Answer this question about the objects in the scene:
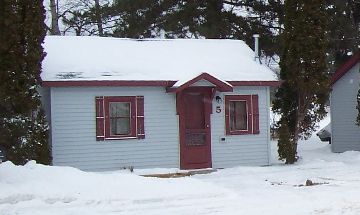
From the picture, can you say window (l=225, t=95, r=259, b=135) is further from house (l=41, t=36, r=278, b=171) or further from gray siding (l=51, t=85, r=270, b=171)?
gray siding (l=51, t=85, r=270, b=171)

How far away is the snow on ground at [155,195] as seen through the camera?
376 inches

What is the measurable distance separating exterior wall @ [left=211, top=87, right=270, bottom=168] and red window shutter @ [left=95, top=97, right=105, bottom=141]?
3.31 meters

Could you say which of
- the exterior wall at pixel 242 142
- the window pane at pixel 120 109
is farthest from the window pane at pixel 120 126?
the exterior wall at pixel 242 142

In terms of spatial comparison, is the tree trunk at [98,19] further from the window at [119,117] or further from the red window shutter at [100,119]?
the red window shutter at [100,119]

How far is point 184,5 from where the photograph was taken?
25.1 meters

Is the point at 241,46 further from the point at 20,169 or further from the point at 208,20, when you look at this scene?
the point at 20,169

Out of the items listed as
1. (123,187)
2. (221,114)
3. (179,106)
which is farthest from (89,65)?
(123,187)

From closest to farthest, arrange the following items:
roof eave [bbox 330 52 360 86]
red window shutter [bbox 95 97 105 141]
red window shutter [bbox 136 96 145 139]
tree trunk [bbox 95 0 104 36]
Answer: red window shutter [bbox 95 97 105 141]
red window shutter [bbox 136 96 145 139]
roof eave [bbox 330 52 360 86]
tree trunk [bbox 95 0 104 36]

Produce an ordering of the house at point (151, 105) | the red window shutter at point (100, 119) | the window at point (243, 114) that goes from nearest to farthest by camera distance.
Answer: the house at point (151, 105)
the red window shutter at point (100, 119)
the window at point (243, 114)

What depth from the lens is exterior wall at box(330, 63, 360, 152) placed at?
20953mm

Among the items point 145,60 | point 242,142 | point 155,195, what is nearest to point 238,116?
point 242,142

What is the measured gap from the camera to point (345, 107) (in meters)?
21.2

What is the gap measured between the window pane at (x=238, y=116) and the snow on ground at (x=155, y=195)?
3.77 m

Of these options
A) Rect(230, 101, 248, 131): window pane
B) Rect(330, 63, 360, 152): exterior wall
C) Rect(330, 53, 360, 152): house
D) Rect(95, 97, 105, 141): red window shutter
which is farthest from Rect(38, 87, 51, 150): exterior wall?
Rect(330, 63, 360, 152): exterior wall
